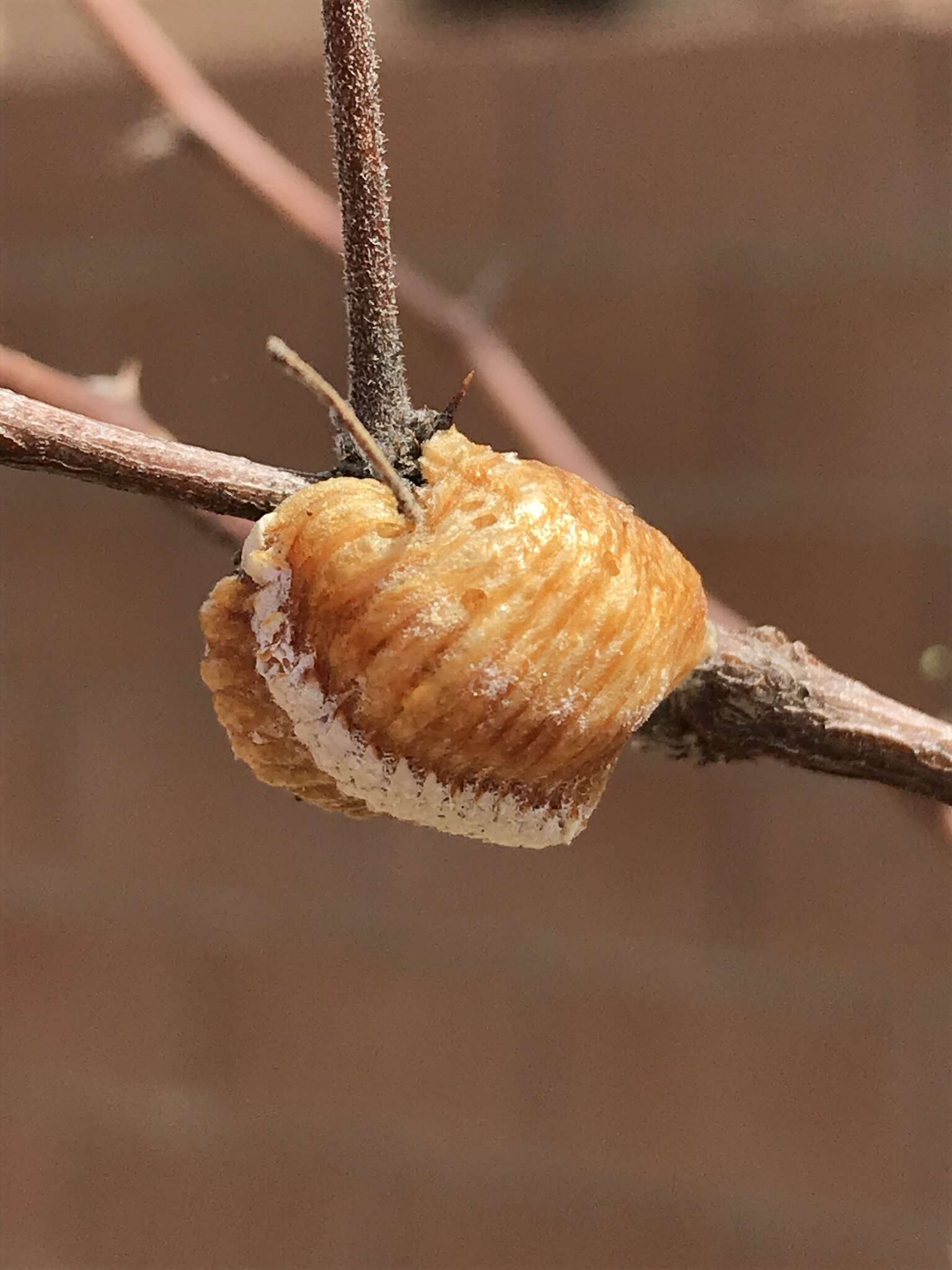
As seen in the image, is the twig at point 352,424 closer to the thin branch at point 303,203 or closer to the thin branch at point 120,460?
the thin branch at point 120,460

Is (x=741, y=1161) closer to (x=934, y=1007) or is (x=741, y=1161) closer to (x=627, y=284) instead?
(x=934, y=1007)

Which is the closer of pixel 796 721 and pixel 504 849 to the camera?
pixel 796 721

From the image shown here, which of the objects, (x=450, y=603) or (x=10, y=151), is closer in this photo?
(x=450, y=603)

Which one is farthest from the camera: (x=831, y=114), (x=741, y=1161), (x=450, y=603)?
(x=741, y=1161)

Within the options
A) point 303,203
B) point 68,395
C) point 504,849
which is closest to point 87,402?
point 68,395

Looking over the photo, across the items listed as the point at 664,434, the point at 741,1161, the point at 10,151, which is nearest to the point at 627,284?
the point at 664,434

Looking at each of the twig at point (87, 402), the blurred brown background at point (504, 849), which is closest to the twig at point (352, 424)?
the twig at point (87, 402)

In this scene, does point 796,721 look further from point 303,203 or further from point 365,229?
point 303,203
